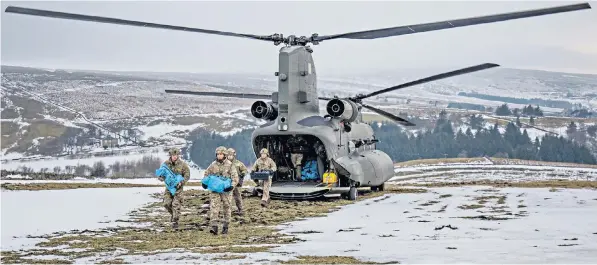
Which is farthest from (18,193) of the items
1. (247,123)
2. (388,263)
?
(247,123)

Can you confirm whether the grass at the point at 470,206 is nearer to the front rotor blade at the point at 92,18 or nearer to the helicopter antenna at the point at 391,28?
the helicopter antenna at the point at 391,28

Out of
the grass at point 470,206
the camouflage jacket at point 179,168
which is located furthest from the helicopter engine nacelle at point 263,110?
the camouflage jacket at point 179,168

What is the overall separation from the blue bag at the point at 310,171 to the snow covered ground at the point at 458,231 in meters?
3.57

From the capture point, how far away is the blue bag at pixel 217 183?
17.0m

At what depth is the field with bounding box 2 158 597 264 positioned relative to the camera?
40.7 feet

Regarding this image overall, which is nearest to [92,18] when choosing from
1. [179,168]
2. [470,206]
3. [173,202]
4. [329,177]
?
[179,168]

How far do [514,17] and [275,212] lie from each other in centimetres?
772

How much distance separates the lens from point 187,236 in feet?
52.9

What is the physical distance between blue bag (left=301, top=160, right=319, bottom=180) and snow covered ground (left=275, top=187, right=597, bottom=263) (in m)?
3.57

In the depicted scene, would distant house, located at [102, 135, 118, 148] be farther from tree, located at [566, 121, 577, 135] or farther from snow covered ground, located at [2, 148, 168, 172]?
tree, located at [566, 121, 577, 135]

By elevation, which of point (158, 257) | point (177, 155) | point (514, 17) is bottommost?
point (158, 257)

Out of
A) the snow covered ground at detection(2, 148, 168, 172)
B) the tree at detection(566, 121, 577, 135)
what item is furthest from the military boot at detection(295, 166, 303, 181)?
the tree at detection(566, 121, 577, 135)

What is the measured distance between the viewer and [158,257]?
12.6 m

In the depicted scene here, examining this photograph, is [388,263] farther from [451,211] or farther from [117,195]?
[117,195]
